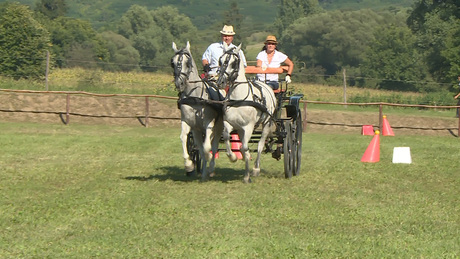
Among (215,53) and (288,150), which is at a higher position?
(215,53)

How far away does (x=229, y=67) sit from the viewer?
11.8 metres

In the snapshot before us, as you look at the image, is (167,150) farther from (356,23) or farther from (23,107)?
(356,23)

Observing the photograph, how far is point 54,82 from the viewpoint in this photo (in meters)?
36.9

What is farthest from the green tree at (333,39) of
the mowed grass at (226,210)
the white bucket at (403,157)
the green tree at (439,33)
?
the mowed grass at (226,210)

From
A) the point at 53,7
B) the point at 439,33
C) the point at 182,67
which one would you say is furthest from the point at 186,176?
the point at 53,7

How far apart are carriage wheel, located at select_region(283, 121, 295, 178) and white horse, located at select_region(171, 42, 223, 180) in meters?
1.34

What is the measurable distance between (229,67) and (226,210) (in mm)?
2616

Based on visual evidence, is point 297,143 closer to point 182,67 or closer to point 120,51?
point 182,67

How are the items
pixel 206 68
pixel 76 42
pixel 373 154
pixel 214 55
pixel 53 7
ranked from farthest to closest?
pixel 53 7, pixel 76 42, pixel 373 154, pixel 214 55, pixel 206 68

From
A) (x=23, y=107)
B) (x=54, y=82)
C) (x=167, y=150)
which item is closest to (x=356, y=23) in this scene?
(x=54, y=82)

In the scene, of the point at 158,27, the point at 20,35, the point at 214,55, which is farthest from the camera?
the point at 158,27

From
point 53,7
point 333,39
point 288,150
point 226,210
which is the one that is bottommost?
point 333,39

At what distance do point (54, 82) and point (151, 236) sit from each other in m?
29.5

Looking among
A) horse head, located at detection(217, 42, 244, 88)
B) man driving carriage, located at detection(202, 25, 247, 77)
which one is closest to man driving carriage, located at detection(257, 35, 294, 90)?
man driving carriage, located at detection(202, 25, 247, 77)
